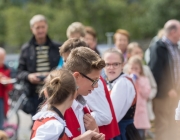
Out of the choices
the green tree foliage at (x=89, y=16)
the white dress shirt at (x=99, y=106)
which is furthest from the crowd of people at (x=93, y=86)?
the green tree foliage at (x=89, y=16)

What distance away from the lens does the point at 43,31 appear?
7.68m

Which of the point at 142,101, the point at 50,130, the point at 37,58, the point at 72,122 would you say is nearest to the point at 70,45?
the point at 72,122

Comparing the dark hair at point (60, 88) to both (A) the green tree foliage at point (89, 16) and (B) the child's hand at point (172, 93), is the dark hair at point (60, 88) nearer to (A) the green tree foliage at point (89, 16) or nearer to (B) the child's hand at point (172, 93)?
(B) the child's hand at point (172, 93)

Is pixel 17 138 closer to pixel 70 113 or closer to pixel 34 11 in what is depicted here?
pixel 70 113

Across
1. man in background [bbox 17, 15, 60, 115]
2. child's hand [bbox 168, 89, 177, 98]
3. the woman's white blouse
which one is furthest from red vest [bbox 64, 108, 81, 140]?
child's hand [bbox 168, 89, 177, 98]

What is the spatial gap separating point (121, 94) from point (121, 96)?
2 centimetres

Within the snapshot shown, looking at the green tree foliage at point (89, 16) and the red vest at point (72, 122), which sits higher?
the green tree foliage at point (89, 16)

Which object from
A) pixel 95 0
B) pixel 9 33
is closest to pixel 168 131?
pixel 9 33

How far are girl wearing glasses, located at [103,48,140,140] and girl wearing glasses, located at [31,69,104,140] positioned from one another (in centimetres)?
145

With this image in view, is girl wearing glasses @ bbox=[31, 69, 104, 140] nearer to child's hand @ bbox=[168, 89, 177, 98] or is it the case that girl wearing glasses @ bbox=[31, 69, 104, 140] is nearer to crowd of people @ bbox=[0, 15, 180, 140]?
crowd of people @ bbox=[0, 15, 180, 140]

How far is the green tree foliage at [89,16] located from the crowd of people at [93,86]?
36.8 meters

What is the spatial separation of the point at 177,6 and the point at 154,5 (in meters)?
2.60

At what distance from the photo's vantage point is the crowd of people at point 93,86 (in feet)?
11.9

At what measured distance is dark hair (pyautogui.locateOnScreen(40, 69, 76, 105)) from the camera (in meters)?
3.59
